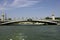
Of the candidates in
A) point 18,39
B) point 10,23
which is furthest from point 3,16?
point 18,39

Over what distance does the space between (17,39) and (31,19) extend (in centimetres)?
5969

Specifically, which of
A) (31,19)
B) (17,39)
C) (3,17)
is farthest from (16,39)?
(3,17)

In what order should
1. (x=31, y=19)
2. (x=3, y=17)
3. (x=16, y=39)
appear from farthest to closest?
(x=3, y=17), (x=31, y=19), (x=16, y=39)

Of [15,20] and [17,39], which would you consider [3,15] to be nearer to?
[15,20]

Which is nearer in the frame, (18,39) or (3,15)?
(18,39)

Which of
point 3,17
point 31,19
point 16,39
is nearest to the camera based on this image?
point 16,39

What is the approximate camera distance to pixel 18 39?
23.2m

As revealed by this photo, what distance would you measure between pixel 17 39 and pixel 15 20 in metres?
61.5

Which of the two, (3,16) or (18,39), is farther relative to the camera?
(3,16)

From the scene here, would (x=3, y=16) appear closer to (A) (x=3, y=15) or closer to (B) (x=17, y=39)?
(A) (x=3, y=15)

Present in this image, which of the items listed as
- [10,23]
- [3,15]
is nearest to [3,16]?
[3,15]

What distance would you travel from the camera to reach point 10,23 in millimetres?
85062

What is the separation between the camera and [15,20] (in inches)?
3327

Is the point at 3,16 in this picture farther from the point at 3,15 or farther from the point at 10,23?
the point at 10,23
